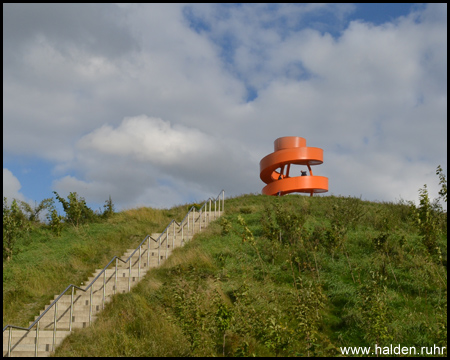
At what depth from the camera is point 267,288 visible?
40.6 ft

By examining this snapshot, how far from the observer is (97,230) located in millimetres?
20984

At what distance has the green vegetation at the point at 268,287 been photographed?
8945 millimetres

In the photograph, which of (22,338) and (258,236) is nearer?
(22,338)

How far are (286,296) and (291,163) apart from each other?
55.1ft

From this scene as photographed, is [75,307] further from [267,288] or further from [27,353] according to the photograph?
[267,288]

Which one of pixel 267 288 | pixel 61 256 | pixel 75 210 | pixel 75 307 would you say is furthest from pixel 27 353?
pixel 75 210

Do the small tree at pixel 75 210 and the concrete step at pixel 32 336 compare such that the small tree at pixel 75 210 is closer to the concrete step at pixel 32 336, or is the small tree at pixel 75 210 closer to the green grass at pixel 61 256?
the green grass at pixel 61 256

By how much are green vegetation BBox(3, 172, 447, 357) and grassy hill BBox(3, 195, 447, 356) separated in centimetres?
4

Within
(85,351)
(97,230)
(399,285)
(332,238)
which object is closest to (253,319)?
(85,351)

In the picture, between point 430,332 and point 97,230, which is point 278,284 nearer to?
point 430,332

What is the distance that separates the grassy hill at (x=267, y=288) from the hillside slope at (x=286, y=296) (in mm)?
37

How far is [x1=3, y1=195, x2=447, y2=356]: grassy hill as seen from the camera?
8.94 metres

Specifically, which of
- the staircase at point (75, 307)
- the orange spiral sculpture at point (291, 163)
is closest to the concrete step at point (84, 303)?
the staircase at point (75, 307)

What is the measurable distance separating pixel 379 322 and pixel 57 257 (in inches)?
504
